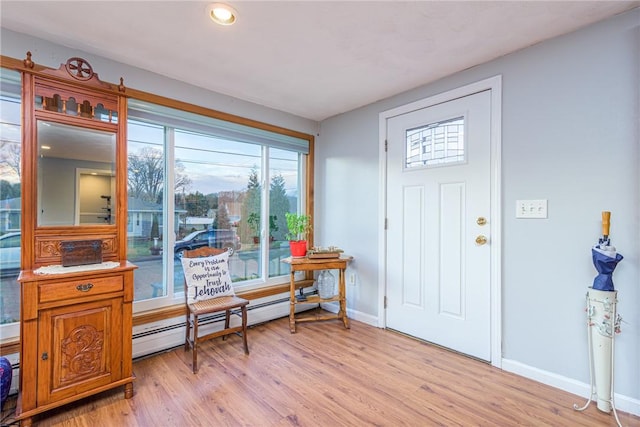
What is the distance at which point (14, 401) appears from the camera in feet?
5.82

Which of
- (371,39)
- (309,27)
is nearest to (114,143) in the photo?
(309,27)

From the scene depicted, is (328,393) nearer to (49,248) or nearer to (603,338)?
(603,338)

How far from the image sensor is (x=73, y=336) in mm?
1669

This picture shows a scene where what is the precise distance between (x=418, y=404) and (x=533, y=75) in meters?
2.26

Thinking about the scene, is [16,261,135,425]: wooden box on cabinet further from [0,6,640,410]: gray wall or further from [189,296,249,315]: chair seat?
[0,6,640,410]: gray wall

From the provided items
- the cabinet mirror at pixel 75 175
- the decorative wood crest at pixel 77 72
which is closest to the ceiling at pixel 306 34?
the decorative wood crest at pixel 77 72

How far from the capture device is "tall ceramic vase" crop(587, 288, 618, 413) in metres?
1.64

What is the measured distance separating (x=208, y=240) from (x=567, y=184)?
9.29 ft

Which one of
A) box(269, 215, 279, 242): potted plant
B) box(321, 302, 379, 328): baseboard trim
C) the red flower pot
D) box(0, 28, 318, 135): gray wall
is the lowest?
box(321, 302, 379, 328): baseboard trim

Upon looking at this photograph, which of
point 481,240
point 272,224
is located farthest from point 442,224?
point 272,224

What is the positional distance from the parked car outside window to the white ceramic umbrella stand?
2.77m

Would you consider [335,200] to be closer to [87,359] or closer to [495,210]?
[495,210]

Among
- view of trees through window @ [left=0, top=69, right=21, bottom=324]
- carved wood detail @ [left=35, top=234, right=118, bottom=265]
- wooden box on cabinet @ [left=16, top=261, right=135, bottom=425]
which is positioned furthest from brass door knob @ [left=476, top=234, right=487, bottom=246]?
view of trees through window @ [left=0, top=69, right=21, bottom=324]

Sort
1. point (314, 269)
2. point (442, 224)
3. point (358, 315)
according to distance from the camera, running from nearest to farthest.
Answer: point (442, 224) < point (314, 269) < point (358, 315)
